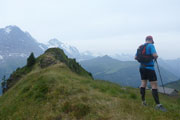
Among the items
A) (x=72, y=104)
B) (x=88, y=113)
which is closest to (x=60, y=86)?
(x=72, y=104)

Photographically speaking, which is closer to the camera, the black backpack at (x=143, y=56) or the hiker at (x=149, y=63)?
the hiker at (x=149, y=63)

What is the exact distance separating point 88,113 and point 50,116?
1.89 m

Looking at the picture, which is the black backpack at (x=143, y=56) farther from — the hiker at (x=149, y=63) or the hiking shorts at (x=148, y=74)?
the hiking shorts at (x=148, y=74)

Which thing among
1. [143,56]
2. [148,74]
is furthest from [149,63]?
[148,74]

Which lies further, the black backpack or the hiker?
the black backpack

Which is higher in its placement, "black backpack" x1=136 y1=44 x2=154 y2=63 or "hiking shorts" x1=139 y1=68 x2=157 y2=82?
"black backpack" x1=136 y1=44 x2=154 y2=63

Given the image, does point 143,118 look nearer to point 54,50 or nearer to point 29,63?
point 29,63

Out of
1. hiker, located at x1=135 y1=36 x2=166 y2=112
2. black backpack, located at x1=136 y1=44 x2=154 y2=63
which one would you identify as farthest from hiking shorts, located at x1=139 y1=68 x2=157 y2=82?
black backpack, located at x1=136 y1=44 x2=154 y2=63

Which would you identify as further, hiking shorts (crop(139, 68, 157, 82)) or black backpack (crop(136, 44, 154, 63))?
black backpack (crop(136, 44, 154, 63))

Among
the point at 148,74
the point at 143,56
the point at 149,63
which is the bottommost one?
the point at 148,74

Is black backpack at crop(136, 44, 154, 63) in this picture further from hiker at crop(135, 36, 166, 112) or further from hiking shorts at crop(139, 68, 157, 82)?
hiking shorts at crop(139, 68, 157, 82)

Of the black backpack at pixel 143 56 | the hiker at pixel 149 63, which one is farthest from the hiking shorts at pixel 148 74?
the black backpack at pixel 143 56

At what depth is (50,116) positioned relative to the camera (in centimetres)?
622

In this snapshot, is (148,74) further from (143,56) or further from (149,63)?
(143,56)
